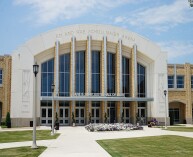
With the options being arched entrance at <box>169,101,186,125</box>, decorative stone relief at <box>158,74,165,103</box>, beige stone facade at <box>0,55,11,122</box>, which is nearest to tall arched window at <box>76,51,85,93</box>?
beige stone facade at <box>0,55,11,122</box>

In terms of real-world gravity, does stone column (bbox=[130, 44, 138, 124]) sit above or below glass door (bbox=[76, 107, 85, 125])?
above

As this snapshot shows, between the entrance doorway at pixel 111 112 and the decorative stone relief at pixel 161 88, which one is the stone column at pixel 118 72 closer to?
the entrance doorway at pixel 111 112

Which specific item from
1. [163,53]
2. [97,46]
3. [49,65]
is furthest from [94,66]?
[163,53]

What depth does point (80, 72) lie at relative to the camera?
159 feet

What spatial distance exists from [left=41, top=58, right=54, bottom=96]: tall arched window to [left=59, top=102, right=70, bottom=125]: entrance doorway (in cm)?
251

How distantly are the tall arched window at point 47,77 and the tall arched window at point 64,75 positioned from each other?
1286mm

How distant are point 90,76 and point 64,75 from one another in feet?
12.8

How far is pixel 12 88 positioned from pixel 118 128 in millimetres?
17534

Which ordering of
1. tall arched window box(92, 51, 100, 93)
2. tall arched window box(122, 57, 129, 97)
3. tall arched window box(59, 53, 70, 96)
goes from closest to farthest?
tall arched window box(59, 53, 70, 96), tall arched window box(92, 51, 100, 93), tall arched window box(122, 57, 129, 97)

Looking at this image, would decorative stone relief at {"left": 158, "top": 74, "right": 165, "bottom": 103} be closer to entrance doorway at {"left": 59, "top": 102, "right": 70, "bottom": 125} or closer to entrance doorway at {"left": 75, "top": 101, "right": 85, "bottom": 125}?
entrance doorway at {"left": 75, "top": 101, "right": 85, "bottom": 125}

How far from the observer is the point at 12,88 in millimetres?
45312

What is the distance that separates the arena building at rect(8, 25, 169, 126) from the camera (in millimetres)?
45844

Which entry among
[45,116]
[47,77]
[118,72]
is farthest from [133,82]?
[45,116]

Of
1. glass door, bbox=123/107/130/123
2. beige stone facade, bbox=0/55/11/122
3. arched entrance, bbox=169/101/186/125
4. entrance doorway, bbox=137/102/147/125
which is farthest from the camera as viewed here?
arched entrance, bbox=169/101/186/125
